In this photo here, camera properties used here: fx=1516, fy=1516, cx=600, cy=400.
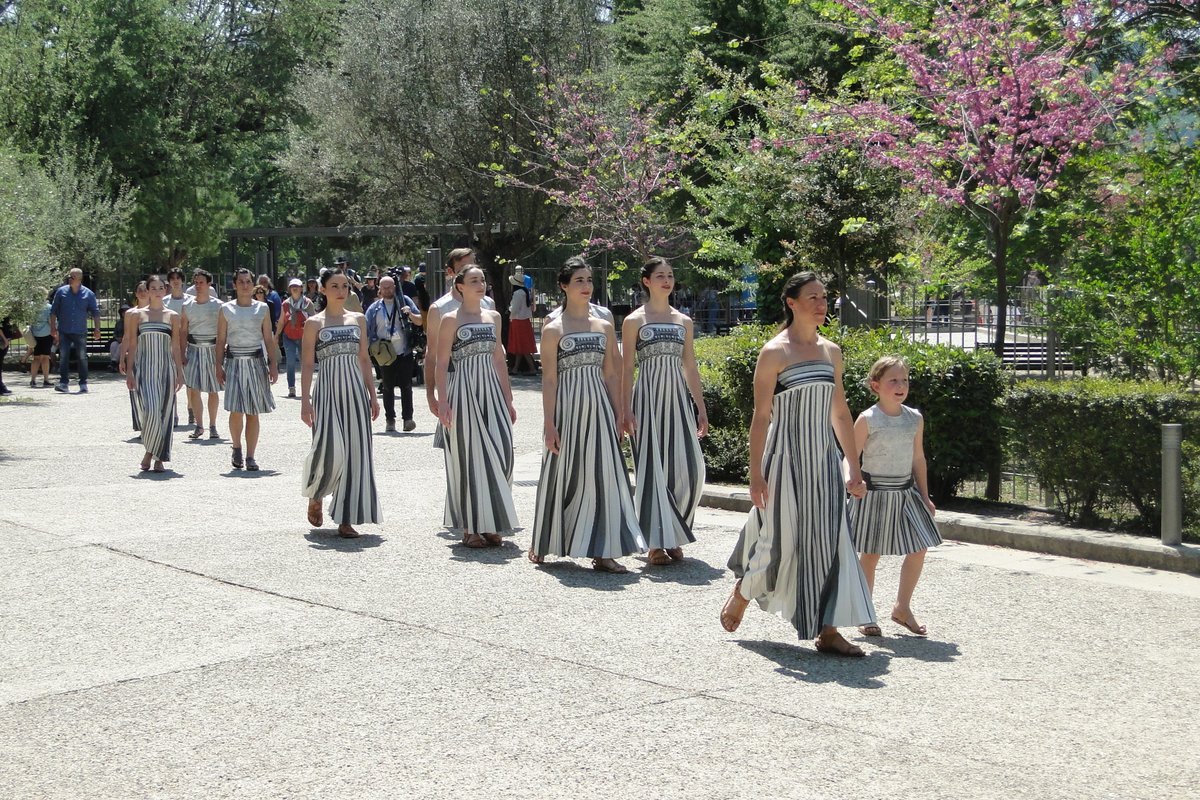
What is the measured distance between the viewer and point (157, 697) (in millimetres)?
5984

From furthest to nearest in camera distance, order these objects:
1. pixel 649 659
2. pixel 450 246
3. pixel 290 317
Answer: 1. pixel 450 246
2. pixel 290 317
3. pixel 649 659

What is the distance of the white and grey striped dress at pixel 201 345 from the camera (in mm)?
15617

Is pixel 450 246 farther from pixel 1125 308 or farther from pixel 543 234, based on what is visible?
pixel 1125 308

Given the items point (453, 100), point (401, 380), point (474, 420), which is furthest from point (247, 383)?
point (453, 100)

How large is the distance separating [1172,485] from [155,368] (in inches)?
364

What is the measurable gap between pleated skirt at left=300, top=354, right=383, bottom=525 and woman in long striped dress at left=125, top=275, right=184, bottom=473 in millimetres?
3619

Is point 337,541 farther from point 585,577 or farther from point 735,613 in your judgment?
point 735,613

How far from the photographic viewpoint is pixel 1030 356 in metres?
11.3

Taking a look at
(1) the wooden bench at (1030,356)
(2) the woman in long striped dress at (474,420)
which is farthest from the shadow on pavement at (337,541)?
(1) the wooden bench at (1030,356)

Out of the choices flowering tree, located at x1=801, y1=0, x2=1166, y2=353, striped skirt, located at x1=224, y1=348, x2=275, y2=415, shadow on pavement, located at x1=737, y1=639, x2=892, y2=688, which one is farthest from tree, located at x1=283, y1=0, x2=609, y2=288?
shadow on pavement, located at x1=737, y1=639, x2=892, y2=688

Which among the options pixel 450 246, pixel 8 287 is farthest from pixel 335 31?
pixel 8 287

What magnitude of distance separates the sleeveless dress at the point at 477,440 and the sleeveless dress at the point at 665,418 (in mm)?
969

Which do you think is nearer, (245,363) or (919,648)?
(919,648)

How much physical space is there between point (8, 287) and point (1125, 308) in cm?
1714
